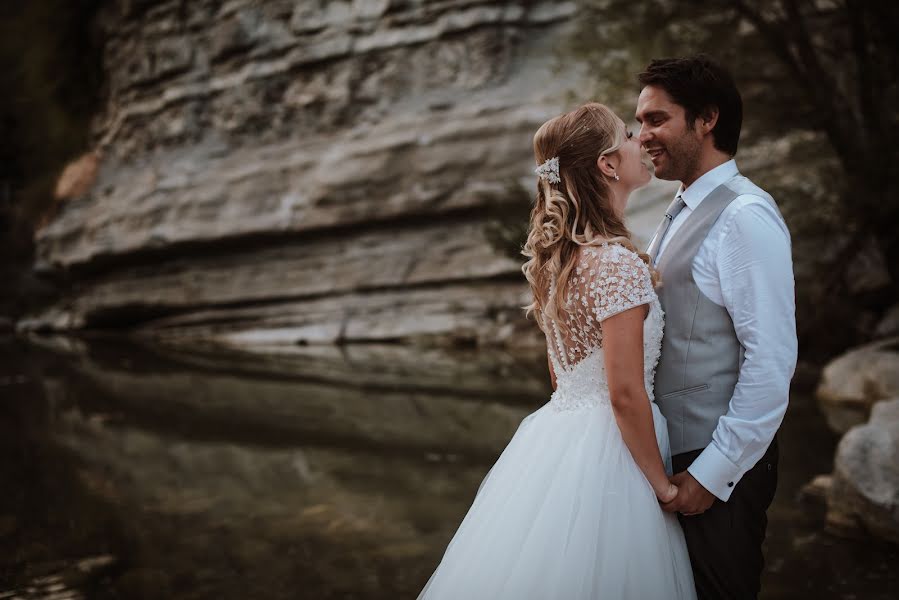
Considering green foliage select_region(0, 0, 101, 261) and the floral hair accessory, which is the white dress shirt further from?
green foliage select_region(0, 0, 101, 261)

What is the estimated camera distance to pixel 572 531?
2316 millimetres

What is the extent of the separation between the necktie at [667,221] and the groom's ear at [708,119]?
20cm

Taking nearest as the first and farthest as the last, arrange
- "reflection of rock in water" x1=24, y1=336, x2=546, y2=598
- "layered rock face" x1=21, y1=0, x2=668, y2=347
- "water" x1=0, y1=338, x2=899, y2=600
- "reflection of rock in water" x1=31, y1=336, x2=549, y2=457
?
1. "water" x1=0, y1=338, x2=899, y2=600
2. "reflection of rock in water" x1=24, y1=336, x2=546, y2=598
3. "reflection of rock in water" x1=31, y1=336, x2=549, y2=457
4. "layered rock face" x1=21, y1=0, x2=668, y2=347

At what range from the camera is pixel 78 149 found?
22766 mm

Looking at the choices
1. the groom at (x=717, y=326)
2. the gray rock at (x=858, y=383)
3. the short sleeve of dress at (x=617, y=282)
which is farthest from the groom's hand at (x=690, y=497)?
the gray rock at (x=858, y=383)

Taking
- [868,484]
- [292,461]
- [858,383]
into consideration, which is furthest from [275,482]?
[858,383]

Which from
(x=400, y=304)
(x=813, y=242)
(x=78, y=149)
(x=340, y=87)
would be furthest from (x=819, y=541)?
(x=78, y=149)

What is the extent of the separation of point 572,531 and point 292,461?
16.5 feet

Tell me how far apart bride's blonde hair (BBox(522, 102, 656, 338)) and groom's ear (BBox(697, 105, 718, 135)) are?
0.69 feet

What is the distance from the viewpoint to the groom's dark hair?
7.62 feet

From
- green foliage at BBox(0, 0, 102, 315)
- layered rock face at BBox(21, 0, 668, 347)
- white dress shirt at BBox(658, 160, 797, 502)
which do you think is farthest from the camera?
green foliage at BBox(0, 0, 102, 315)

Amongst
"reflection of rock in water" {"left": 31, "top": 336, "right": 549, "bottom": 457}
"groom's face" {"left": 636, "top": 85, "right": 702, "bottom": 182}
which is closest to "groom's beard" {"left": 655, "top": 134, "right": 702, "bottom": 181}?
"groom's face" {"left": 636, "top": 85, "right": 702, "bottom": 182}

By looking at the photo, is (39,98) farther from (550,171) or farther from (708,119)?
(708,119)

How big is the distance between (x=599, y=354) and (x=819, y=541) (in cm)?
283
